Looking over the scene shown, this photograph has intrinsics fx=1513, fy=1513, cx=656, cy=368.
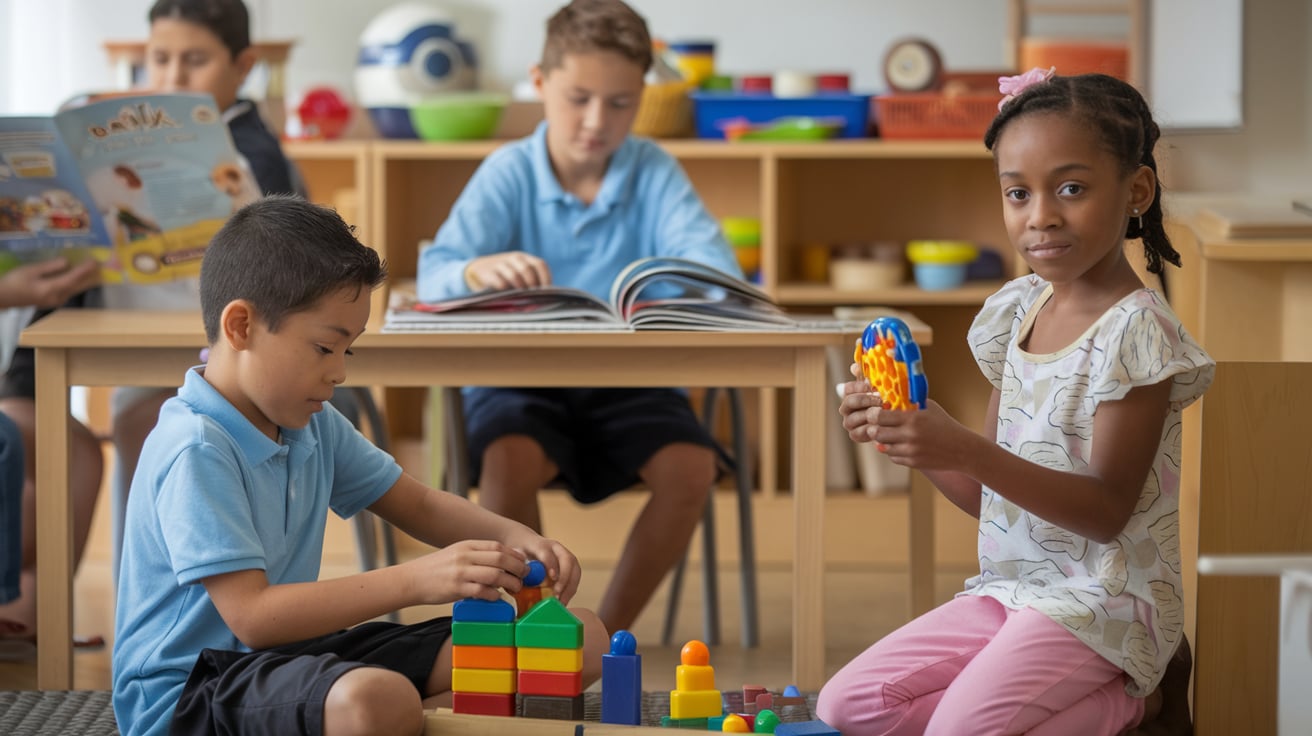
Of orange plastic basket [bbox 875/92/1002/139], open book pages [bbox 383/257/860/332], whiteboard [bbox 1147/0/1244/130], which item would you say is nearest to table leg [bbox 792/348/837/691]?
open book pages [bbox 383/257/860/332]

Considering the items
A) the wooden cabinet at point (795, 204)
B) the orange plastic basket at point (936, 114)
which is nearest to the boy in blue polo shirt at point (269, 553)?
the wooden cabinet at point (795, 204)

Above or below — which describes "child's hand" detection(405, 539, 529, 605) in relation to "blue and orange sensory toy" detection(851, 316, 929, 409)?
below

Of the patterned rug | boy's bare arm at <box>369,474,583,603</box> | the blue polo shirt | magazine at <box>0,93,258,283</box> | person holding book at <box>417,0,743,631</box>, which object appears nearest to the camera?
boy's bare arm at <box>369,474,583,603</box>

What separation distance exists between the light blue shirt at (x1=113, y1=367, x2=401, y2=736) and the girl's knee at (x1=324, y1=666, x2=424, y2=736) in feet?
0.44

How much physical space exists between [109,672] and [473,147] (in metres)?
1.30

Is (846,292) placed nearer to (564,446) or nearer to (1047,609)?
(564,446)

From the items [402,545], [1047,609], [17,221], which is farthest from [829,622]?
[17,221]

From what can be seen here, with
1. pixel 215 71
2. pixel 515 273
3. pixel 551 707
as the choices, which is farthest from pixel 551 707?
pixel 215 71

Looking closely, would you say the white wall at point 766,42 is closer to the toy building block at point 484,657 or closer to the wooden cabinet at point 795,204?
the wooden cabinet at point 795,204

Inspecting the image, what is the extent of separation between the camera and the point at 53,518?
1804 millimetres

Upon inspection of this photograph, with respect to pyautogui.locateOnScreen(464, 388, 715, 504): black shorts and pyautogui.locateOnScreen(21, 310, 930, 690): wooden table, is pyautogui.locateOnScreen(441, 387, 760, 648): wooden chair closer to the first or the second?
pyautogui.locateOnScreen(464, 388, 715, 504): black shorts

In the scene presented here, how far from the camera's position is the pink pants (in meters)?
1.31

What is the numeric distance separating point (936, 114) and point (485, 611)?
196cm

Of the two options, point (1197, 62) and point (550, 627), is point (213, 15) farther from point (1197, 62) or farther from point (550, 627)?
point (1197, 62)
